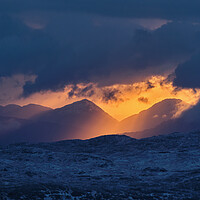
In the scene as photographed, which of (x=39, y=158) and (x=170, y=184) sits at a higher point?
(x=39, y=158)

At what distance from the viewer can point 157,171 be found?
9512cm

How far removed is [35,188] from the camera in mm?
57969

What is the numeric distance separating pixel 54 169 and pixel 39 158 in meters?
16.6

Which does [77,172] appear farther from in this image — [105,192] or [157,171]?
[105,192]

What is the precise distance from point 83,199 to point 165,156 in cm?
6397

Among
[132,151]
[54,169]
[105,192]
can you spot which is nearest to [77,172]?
[54,169]

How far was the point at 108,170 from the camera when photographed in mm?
97188

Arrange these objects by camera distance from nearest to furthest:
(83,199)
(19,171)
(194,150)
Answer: (83,199) → (19,171) → (194,150)

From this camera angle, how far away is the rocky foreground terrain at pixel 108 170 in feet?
196

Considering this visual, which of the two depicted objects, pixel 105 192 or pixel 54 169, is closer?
pixel 105 192

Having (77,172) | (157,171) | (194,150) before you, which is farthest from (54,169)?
(194,150)

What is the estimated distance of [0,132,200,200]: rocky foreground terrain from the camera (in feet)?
196

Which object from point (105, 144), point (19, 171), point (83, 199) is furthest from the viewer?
point (105, 144)

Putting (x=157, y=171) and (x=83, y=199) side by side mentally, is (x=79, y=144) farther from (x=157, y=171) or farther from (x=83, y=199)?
(x=83, y=199)
